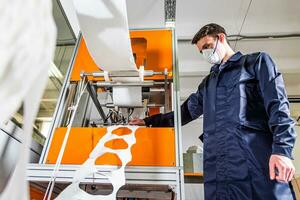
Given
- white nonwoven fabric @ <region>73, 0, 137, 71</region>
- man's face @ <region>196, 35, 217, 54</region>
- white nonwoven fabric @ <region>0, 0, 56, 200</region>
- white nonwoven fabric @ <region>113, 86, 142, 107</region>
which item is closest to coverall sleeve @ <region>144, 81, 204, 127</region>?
white nonwoven fabric @ <region>113, 86, 142, 107</region>

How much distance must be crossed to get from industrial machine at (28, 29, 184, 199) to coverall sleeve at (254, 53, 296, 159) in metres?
0.42

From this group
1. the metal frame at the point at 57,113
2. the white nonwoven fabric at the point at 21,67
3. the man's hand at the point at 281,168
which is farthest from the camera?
the metal frame at the point at 57,113

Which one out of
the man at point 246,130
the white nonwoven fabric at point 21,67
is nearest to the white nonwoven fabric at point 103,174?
the man at point 246,130

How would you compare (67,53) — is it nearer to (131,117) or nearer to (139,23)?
(139,23)

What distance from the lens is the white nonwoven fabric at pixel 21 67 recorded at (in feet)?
0.90

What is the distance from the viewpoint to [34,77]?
0.29 meters

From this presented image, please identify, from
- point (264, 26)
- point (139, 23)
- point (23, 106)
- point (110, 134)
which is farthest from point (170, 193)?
point (264, 26)

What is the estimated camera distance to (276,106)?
120 cm

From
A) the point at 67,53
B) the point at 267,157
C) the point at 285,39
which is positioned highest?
the point at 285,39

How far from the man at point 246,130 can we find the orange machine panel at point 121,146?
245 mm

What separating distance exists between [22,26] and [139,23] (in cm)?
364

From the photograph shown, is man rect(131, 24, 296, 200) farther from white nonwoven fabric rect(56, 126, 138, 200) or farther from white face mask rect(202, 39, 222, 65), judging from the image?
white nonwoven fabric rect(56, 126, 138, 200)

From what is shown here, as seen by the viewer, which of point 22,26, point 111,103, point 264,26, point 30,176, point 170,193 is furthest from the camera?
point 264,26

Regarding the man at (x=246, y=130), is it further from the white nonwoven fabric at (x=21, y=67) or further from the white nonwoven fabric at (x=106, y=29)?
the white nonwoven fabric at (x=21, y=67)
